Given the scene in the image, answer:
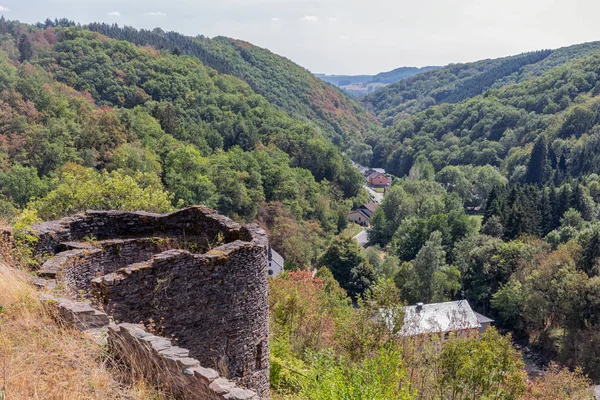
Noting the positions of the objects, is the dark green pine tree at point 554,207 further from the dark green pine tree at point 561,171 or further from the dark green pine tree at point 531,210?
the dark green pine tree at point 561,171

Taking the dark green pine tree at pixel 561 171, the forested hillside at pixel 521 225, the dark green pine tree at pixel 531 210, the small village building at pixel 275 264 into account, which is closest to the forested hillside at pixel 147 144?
the small village building at pixel 275 264

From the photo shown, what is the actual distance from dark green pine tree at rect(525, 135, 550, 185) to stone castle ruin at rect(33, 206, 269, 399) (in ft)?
351

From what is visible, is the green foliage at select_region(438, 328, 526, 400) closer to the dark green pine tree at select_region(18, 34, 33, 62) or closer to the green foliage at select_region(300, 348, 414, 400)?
the green foliage at select_region(300, 348, 414, 400)

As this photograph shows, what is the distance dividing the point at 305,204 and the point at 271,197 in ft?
20.0

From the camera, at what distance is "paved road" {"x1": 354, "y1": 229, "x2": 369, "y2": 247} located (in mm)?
84156

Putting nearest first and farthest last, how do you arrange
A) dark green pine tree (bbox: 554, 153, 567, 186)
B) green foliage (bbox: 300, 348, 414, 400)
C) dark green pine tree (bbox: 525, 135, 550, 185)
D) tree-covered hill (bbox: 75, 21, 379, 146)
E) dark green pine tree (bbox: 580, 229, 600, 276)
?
1. green foliage (bbox: 300, 348, 414, 400)
2. dark green pine tree (bbox: 580, 229, 600, 276)
3. dark green pine tree (bbox: 554, 153, 567, 186)
4. dark green pine tree (bbox: 525, 135, 550, 185)
5. tree-covered hill (bbox: 75, 21, 379, 146)

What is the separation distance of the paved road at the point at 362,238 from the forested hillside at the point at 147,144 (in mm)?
3885

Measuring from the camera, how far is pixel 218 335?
9.17 metres

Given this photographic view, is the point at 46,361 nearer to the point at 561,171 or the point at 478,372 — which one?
the point at 478,372

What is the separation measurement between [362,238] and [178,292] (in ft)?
266

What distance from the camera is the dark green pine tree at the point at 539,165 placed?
4094 inches

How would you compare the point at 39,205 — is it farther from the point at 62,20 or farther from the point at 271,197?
the point at 62,20

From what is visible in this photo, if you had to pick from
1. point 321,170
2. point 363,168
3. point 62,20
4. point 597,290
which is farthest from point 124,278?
point 62,20

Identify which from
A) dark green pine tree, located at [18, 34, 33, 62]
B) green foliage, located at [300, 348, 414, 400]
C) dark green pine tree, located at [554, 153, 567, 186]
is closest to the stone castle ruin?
green foliage, located at [300, 348, 414, 400]
